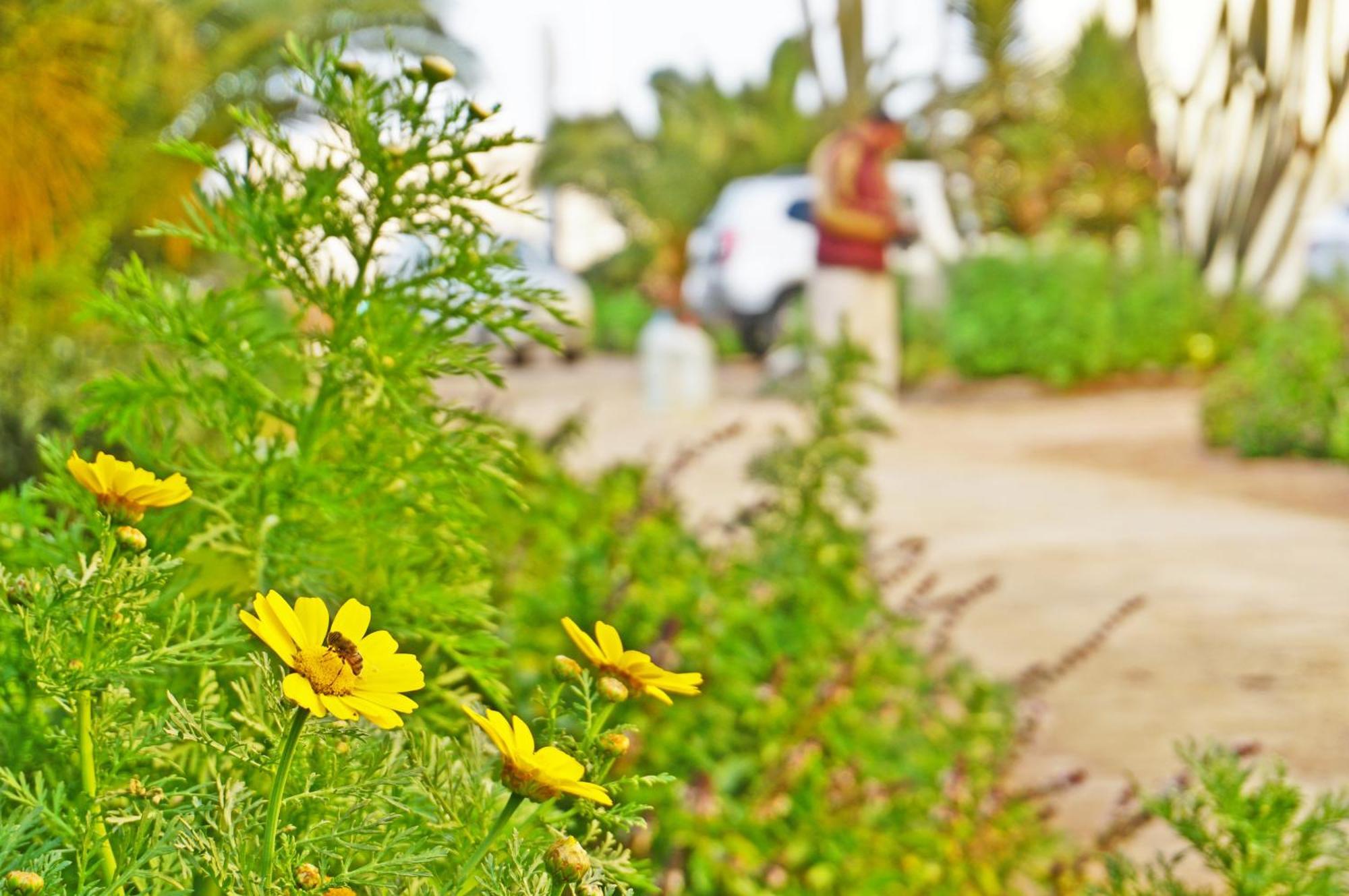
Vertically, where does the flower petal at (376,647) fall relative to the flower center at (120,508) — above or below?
below

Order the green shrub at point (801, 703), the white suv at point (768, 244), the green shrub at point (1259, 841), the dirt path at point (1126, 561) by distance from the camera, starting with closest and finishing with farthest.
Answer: the green shrub at point (1259, 841), the green shrub at point (801, 703), the dirt path at point (1126, 561), the white suv at point (768, 244)

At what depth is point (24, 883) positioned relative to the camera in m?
0.62

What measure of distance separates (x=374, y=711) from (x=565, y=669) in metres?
0.13

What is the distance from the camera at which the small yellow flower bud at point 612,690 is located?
2.44 feet

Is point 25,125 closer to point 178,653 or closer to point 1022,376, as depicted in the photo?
point 178,653

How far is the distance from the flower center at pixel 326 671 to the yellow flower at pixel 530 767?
0.05m

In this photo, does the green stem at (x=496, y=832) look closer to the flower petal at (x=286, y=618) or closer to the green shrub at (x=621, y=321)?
the flower petal at (x=286, y=618)

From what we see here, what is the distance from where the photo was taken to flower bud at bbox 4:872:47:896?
2.05 ft

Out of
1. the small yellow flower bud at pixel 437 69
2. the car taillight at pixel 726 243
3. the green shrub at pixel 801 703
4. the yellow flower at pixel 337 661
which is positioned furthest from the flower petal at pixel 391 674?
the car taillight at pixel 726 243

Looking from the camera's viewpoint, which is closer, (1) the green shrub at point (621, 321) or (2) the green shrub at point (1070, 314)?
(2) the green shrub at point (1070, 314)

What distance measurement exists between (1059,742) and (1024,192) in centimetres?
1801

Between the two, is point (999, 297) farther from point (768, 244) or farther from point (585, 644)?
point (585, 644)

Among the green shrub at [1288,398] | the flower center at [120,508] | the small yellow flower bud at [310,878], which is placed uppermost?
the flower center at [120,508]

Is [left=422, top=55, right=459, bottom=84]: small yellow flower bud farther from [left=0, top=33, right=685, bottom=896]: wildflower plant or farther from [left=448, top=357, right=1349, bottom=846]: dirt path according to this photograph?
[left=448, top=357, right=1349, bottom=846]: dirt path
